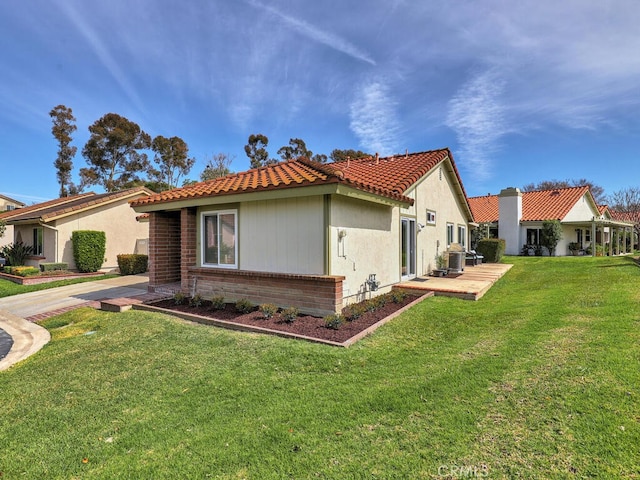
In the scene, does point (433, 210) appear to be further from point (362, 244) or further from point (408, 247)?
point (362, 244)

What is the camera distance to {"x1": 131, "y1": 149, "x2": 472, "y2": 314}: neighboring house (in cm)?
761

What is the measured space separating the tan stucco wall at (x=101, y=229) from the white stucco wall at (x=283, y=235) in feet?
49.6

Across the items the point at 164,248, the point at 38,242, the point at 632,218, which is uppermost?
the point at 632,218

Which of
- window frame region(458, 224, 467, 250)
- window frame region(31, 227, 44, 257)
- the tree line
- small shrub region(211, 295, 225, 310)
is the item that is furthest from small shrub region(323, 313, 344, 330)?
the tree line

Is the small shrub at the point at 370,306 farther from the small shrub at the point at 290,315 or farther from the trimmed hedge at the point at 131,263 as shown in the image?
the trimmed hedge at the point at 131,263

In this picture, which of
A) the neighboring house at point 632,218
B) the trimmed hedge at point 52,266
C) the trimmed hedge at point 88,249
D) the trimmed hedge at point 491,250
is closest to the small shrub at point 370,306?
the trimmed hedge at point 491,250

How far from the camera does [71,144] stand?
43.0 metres

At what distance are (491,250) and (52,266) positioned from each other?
2416cm

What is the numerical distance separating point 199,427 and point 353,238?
5766 millimetres

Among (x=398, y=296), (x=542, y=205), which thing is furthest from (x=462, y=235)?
(x=542, y=205)

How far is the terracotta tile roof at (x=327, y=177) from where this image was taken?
7.71 meters

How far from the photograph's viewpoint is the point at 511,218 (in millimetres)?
25000

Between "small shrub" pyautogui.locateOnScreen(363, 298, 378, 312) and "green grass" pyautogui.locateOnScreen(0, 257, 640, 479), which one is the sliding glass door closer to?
"small shrub" pyautogui.locateOnScreen(363, 298, 378, 312)

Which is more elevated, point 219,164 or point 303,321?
point 219,164
